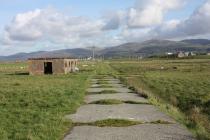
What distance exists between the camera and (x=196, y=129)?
473 inches

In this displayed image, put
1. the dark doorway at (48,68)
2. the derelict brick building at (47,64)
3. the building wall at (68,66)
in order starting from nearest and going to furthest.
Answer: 1. the derelict brick building at (47,64)
2. the building wall at (68,66)
3. the dark doorway at (48,68)

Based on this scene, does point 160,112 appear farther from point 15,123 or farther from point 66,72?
point 66,72

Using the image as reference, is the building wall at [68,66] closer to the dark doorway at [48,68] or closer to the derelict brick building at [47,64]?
the derelict brick building at [47,64]

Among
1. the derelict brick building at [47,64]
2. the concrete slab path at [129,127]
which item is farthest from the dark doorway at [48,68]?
the concrete slab path at [129,127]

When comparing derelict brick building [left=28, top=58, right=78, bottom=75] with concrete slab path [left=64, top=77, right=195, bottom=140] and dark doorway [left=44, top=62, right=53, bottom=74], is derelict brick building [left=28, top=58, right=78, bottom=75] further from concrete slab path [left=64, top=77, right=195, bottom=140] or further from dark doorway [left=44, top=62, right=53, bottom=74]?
concrete slab path [left=64, top=77, right=195, bottom=140]

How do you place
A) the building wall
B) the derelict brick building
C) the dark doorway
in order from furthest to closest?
1. the dark doorway
2. the building wall
3. the derelict brick building

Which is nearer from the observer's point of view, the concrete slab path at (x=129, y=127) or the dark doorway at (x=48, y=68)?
the concrete slab path at (x=129, y=127)

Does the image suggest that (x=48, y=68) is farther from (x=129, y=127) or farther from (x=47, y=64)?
(x=129, y=127)

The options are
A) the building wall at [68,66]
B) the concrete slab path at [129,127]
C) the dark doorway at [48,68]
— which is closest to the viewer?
the concrete slab path at [129,127]

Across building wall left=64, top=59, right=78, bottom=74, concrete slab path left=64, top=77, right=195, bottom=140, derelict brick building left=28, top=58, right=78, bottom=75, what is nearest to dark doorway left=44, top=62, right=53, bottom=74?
derelict brick building left=28, top=58, right=78, bottom=75

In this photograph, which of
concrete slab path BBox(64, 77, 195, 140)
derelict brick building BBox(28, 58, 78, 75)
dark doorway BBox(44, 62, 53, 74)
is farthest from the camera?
dark doorway BBox(44, 62, 53, 74)

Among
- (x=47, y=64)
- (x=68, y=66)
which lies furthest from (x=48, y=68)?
(x=68, y=66)

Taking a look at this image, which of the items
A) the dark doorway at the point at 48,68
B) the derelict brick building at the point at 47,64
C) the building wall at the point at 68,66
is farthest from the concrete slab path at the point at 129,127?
the dark doorway at the point at 48,68

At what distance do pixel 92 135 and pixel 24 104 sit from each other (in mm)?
8927
